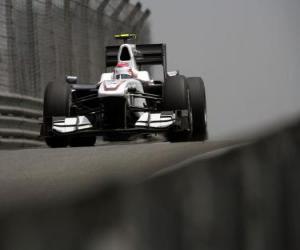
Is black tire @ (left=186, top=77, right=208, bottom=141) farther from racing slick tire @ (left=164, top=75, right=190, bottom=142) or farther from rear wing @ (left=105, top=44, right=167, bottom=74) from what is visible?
rear wing @ (left=105, top=44, right=167, bottom=74)

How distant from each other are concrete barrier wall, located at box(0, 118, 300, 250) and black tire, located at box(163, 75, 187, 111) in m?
6.84

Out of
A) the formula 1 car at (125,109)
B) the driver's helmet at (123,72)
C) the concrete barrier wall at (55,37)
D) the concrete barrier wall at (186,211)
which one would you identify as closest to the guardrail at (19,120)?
the concrete barrier wall at (55,37)

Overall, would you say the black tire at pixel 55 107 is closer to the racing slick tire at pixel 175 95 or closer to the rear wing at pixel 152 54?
the racing slick tire at pixel 175 95

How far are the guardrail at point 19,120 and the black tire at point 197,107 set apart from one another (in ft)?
6.73

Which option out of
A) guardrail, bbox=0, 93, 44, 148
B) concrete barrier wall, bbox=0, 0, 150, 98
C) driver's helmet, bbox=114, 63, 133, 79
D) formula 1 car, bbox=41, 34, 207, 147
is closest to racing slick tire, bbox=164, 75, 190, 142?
formula 1 car, bbox=41, 34, 207, 147

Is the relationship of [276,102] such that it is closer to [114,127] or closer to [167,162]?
[114,127]

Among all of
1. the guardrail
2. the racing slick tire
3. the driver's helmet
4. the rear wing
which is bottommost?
the guardrail

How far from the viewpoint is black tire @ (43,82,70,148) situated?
971 centimetres

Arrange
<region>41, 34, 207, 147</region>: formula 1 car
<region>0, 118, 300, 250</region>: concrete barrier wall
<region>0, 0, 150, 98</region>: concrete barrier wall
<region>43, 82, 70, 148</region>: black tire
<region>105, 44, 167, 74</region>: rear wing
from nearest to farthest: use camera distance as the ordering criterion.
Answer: <region>0, 118, 300, 250</region>: concrete barrier wall, <region>41, 34, 207, 147</region>: formula 1 car, <region>43, 82, 70, 148</region>: black tire, <region>0, 0, 150, 98</region>: concrete barrier wall, <region>105, 44, 167, 74</region>: rear wing

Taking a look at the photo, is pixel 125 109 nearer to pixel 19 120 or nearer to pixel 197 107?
pixel 197 107

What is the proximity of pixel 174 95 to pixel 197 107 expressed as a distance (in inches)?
31.9

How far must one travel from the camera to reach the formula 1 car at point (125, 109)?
9.41 metres

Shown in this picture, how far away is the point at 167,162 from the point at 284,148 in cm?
119

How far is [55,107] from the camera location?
32.0ft
